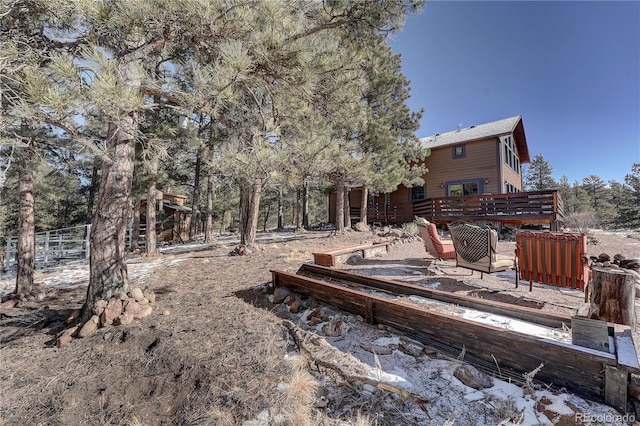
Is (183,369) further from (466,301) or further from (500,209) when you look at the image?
(500,209)

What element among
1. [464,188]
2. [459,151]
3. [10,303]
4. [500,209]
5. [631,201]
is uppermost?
[459,151]

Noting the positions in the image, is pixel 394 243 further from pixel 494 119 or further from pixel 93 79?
pixel 494 119

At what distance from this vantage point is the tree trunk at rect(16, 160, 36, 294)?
473 cm

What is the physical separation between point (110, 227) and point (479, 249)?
18.1 feet

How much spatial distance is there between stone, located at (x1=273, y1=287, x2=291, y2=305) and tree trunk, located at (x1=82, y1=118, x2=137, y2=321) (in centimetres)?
206

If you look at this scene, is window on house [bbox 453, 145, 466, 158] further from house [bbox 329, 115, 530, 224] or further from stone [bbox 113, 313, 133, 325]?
stone [bbox 113, 313, 133, 325]

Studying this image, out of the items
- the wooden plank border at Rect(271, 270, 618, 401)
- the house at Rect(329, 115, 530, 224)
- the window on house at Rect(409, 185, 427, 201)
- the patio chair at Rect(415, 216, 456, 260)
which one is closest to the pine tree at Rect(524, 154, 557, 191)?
the house at Rect(329, 115, 530, 224)

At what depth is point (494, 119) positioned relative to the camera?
56.1 ft

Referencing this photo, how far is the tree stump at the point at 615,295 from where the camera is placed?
2221mm

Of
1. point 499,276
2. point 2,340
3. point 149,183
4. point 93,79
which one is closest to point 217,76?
point 93,79

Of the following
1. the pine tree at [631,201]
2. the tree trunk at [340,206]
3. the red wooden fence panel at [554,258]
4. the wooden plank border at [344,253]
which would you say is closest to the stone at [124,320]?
the wooden plank border at [344,253]

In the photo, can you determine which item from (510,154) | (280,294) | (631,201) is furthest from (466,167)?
(631,201)

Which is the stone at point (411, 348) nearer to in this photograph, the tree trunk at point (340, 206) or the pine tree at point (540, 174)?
the tree trunk at point (340, 206)

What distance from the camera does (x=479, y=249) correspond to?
4.32m
